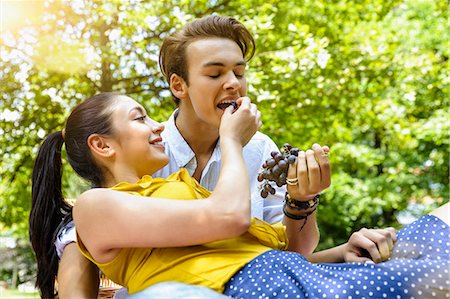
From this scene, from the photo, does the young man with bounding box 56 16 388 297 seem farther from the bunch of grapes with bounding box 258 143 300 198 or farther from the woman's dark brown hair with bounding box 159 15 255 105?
the bunch of grapes with bounding box 258 143 300 198

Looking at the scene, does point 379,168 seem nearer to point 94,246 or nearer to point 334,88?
point 334,88

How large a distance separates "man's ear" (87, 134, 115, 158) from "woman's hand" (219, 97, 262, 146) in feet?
1.46

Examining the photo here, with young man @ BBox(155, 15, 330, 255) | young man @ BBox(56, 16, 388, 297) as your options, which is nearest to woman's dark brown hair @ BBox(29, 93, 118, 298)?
young man @ BBox(56, 16, 388, 297)

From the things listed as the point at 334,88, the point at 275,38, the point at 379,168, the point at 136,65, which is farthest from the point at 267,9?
the point at 379,168

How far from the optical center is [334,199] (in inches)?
424

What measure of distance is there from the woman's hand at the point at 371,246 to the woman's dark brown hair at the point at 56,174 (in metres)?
0.90

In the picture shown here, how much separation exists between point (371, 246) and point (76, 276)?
0.98m

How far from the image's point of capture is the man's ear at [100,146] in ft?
6.50

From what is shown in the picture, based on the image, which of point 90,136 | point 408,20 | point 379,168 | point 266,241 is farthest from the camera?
point 379,168

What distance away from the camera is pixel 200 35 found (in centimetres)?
244

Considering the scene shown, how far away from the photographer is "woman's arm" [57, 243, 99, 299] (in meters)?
1.89

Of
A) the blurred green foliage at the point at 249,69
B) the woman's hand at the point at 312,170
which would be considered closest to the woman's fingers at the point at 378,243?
the woman's hand at the point at 312,170

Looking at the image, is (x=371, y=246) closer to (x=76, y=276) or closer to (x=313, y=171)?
(x=313, y=171)

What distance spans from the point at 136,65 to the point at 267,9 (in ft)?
5.33
